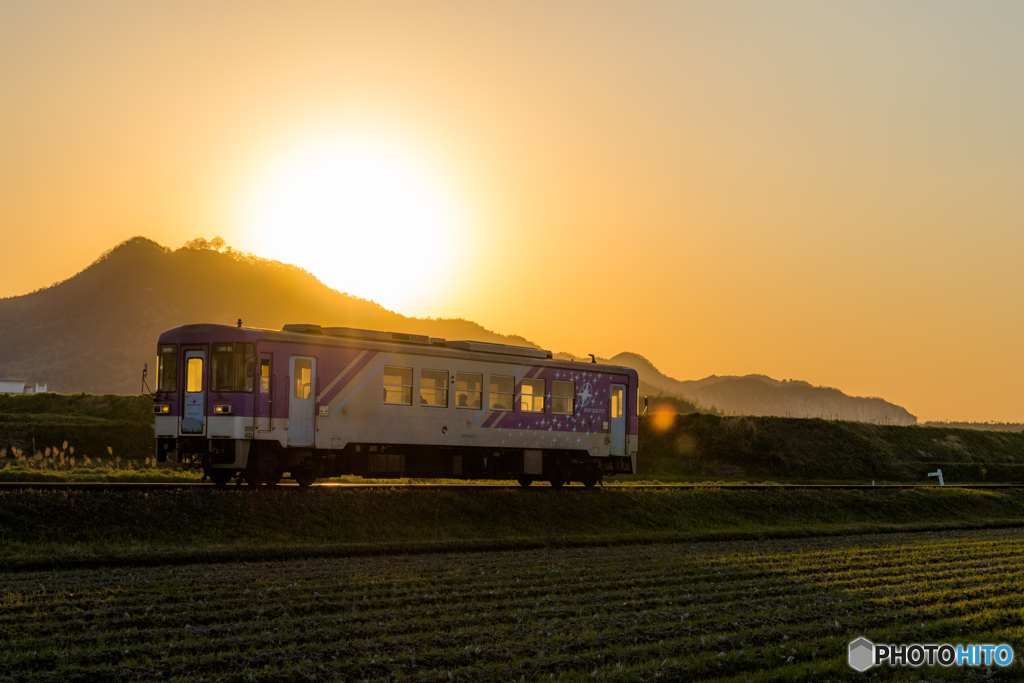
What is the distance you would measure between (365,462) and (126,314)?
15797cm

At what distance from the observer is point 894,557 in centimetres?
2217

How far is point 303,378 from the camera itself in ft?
80.3

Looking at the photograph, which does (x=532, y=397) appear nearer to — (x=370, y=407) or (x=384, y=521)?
(x=370, y=407)

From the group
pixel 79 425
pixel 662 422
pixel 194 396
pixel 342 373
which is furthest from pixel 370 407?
pixel 662 422

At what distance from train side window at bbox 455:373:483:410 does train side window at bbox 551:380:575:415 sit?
10.1 ft

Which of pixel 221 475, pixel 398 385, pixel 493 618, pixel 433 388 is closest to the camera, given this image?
pixel 493 618

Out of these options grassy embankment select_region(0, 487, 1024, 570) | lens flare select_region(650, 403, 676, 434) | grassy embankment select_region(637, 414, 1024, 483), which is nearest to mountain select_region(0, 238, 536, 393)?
lens flare select_region(650, 403, 676, 434)

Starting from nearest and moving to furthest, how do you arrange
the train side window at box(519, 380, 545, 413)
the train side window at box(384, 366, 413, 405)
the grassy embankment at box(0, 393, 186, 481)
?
1. the train side window at box(384, 366, 413, 405)
2. the train side window at box(519, 380, 545, 413)
3. the grassy embankment at box(0, 393, 186, 481)

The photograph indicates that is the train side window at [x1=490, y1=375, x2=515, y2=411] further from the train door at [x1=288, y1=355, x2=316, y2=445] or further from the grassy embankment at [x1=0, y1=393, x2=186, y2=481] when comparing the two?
the grassy embankment at [x1=0, y1=393, x2=186, y2=481]

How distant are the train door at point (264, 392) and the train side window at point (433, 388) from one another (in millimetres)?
4725

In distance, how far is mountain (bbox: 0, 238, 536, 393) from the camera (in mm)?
157000

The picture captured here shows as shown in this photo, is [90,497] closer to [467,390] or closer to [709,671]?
[467,390]

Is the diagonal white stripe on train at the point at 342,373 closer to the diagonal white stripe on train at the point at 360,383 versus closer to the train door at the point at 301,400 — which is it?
the train door at the point at 301,400

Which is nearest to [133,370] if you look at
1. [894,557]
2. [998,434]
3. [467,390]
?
[998,434]
